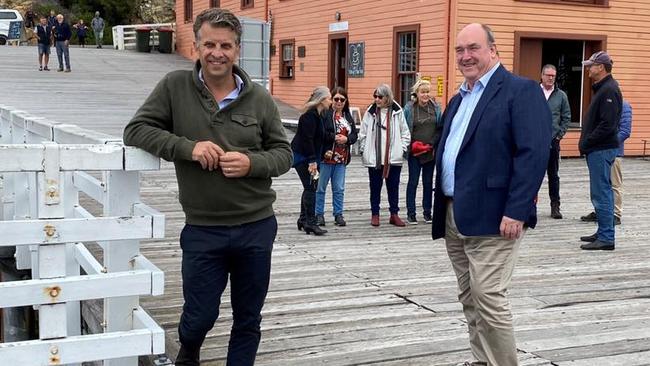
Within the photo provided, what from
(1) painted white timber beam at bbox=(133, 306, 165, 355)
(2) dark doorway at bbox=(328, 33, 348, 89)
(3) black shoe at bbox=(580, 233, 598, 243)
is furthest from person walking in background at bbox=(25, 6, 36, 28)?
(1) painted white timber beam at bbox=(133, 306, 165, 355)

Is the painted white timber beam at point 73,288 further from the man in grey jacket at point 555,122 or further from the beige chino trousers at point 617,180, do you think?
the man in grey jacket at point 555,122

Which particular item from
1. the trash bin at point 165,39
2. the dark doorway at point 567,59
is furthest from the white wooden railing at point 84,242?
the trash bin at point 165,39

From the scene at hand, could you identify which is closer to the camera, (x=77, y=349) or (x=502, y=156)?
(x=77, y=349)

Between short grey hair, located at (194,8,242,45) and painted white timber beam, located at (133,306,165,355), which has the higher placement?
short grey hair, located at (194,8,242,45)

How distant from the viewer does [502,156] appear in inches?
162

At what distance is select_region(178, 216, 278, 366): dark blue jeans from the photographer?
12.5ft

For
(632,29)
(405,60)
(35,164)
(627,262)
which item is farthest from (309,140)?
(632,29)

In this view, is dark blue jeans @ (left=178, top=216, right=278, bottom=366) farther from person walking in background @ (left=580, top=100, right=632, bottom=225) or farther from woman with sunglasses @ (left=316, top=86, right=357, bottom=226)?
person walking in background @ (left=580, top=100, right=632, bottom=225)

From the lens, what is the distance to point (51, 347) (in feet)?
12.6

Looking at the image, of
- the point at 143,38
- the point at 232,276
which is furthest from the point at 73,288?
the point at 143,38

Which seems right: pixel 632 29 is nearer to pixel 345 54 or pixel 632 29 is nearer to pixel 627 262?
pixel 345 54

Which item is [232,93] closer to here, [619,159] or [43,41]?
[619,159]

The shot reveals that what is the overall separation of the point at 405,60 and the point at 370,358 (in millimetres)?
15686

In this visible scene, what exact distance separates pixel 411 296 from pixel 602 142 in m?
3.15
